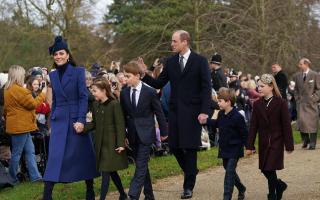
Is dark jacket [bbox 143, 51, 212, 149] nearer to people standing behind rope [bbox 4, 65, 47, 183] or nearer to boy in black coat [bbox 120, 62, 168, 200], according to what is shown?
boy in black coat [bbox 120, 62, 168, 200]

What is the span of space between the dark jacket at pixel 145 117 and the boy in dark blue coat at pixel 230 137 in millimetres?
634

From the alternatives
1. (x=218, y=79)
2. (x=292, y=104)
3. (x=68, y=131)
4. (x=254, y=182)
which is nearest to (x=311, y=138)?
(x=218, y=79)

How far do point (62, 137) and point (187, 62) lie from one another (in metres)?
1.95

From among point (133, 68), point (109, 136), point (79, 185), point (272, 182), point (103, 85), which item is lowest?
point (79, 185)

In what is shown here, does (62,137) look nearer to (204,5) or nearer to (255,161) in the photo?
(255,161)

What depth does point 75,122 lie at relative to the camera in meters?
7.02

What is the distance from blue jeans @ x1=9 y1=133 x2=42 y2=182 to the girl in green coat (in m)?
2.51

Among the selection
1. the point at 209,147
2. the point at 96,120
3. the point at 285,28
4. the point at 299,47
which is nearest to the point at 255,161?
the point at 209,147

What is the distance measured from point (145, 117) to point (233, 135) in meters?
1.10

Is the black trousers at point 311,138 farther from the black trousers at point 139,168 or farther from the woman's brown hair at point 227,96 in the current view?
the black trousers at point 139,168

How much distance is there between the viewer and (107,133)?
7.35m

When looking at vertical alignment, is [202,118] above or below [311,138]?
above

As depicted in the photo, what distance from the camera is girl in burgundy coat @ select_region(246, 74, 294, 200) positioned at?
7.30 metres

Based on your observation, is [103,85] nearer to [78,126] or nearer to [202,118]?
[78,126]
